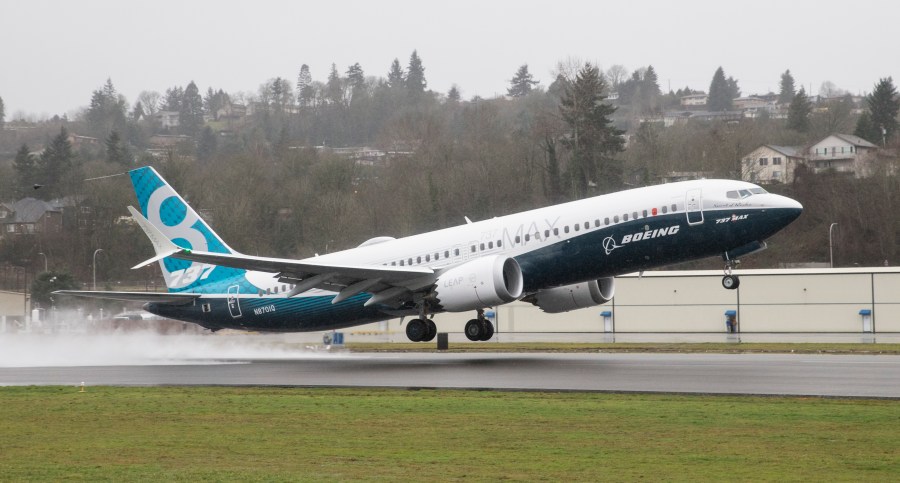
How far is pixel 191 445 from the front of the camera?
18.7m

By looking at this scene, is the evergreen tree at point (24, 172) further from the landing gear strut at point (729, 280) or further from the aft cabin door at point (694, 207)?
the landing gear strut at point (729, 280)

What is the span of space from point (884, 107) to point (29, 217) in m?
106

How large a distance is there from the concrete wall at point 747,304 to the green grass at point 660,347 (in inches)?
463

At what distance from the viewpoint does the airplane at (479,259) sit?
33906mm

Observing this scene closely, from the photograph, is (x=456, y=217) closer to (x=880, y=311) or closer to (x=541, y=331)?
(x=541, y=331)

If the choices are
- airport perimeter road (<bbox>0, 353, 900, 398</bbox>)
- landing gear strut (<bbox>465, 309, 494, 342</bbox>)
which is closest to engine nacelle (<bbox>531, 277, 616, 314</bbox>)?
airport perimeter road (<bbox>0, 353, 900, 398</bbox>)

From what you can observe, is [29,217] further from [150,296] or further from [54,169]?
[150,296]

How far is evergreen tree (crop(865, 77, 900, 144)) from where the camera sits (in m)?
147

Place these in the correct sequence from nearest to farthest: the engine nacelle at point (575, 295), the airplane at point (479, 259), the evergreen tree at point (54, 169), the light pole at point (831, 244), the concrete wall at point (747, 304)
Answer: the airplane at point (479, 259) → the engine nacelle at point (575, 295) → the concrete wall at point (747, 304) → the light pole at point (831, 244) → the evergreen tree at point (54, 169)

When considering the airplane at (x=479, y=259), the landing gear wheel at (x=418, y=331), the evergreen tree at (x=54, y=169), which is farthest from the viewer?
the evergreen tree at (x=54, y=169)

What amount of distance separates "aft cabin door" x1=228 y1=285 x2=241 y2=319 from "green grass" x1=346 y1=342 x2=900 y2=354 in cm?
797

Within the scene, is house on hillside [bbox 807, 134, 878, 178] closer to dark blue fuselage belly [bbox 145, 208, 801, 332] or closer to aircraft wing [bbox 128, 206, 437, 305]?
dark blue fuselage belly [bbox 145, 208, 801, 332]

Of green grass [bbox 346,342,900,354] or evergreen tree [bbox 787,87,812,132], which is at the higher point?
evergreen tree [bbox 787,87,812,132]

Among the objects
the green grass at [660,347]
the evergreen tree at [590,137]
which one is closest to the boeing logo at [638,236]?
the green grass at [660,347]
